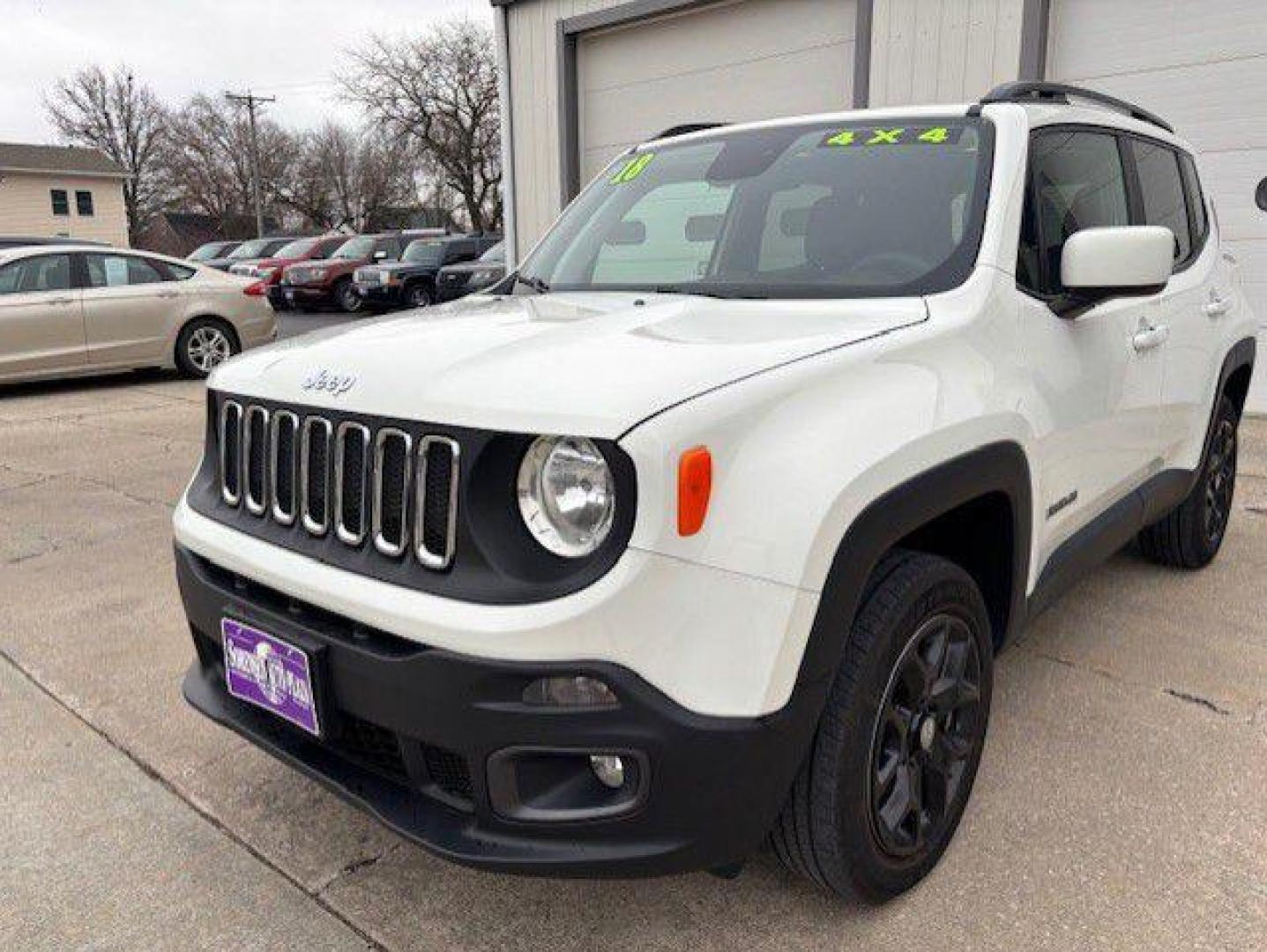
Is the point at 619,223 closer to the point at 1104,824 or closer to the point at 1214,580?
the point at 1104,824

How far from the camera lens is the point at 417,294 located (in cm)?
1848

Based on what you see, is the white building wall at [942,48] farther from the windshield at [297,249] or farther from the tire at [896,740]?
the windshield at [297,249]

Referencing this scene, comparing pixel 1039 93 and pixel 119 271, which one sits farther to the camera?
pixel 119 271

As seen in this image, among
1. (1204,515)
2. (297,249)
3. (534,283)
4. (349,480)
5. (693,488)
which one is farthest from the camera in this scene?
(297,249)

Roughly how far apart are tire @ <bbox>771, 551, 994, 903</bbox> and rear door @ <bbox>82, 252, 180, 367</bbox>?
9.68m

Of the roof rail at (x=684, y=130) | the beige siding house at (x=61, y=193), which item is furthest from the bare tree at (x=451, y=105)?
the roof rail at (x=684, y=130)

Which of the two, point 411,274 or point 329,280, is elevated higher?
point 411,274

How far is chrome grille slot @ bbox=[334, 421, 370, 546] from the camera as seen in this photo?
1980 millimetres

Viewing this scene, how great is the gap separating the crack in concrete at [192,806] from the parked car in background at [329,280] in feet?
52.9

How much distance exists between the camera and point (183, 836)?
8.39 feet

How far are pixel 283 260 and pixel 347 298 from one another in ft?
8.87

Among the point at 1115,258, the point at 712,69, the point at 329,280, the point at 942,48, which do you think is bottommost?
the point at 329,280

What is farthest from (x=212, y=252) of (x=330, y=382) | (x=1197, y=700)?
(x=1197, y=700)

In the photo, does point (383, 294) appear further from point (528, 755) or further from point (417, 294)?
point (528, 755)
